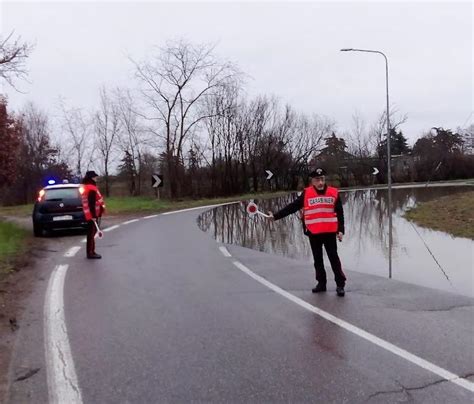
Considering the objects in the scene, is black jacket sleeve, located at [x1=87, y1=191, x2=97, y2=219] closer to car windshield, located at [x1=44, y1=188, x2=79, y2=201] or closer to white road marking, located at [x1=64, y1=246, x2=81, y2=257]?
white road marking, located at [x1=64, y1=246, x2=81, y2=257]

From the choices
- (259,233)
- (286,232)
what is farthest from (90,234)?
(286,232)

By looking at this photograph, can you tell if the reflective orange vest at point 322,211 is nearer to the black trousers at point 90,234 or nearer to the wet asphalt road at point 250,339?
the wet asphalt road at point 250,339

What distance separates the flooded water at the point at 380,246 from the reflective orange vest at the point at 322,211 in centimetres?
189

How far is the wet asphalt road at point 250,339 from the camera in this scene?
12.8 feet

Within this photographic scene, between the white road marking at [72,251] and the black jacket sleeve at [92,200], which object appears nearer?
the black jacket sleeve at [92,200]

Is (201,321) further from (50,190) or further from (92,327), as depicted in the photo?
(50,190)

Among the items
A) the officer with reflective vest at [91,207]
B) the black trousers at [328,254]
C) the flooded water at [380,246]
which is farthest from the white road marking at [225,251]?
the black trousers at [328,254]

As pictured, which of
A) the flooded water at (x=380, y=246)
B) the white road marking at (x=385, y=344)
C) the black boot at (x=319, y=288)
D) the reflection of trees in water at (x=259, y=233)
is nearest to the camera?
the white road marking at (x=385, y=344)

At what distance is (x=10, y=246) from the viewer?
11.8m

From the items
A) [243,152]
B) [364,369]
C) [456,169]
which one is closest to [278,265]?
[364,369]

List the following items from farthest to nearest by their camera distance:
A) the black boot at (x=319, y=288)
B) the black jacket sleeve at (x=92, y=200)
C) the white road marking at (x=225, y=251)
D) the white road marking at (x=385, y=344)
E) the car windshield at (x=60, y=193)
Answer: the car windshield at (x=60, y=193) < the white road marking at (x=225, y=251) < the black jacket sleeve at (x=92, y=200) < the black boot at (x=319, y=288) < the white road marking at (x=385, y=344)

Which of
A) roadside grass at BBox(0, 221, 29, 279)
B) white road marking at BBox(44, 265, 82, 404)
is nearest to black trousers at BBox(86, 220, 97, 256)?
roadside grass at BBox(0, 221, 29, 279)

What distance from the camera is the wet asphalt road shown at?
3914 millimetres

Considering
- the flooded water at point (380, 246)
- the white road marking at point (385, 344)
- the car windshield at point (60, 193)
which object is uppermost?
the car windshield at point (60, 193)
